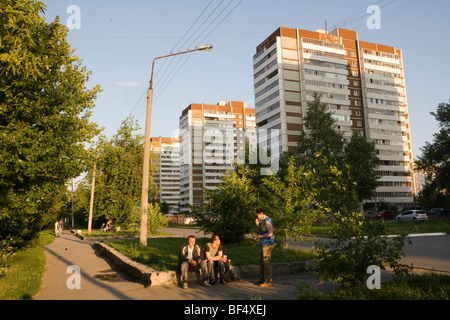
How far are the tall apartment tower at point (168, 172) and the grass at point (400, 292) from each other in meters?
168

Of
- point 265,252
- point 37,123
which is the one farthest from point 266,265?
point 37,123

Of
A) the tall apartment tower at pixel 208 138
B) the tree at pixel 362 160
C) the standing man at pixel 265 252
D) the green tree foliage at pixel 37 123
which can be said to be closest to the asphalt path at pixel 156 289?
the standing man at pixel 265 252

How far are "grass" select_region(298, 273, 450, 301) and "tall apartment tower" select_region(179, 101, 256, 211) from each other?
11346 cm

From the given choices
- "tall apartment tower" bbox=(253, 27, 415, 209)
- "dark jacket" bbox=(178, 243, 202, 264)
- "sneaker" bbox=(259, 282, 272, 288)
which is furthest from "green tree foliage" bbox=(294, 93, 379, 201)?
"sneaker" bbox=(259, 282, 272, 288)

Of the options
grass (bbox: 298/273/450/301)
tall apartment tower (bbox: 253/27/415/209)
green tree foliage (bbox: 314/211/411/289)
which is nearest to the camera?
grass (bbox: 298/273/450/301)

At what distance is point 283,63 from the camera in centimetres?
7619

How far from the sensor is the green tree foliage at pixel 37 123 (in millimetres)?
8773

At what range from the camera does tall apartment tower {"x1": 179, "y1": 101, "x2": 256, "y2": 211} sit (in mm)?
122000

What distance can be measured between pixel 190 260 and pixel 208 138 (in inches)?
4659

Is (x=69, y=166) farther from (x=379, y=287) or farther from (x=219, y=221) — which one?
(x=379, y=287)

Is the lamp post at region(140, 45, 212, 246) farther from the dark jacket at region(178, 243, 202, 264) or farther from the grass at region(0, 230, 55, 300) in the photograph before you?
the dark jacket at region(178, 243, 202, 264)

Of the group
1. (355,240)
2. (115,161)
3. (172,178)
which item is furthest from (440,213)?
(172,178)
